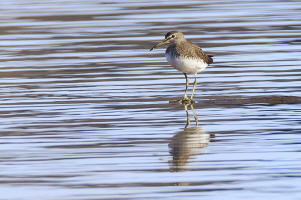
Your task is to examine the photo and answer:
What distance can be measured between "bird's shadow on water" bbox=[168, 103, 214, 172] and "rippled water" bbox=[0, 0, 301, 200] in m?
A: 0.01

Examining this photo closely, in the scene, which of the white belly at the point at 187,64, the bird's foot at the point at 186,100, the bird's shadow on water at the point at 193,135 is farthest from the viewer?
the white belly at the point at 187,64

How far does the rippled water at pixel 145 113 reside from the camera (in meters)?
8.32

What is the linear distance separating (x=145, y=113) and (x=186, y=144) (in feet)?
6.69

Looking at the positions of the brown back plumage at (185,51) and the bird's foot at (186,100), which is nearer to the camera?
the bird's foot at (186,100)

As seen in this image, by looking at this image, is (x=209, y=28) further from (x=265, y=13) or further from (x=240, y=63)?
(x=240, y=63)

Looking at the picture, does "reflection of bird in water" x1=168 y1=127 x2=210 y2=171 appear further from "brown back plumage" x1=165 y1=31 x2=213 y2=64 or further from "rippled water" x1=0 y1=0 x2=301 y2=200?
"brown back plumage" x1=165 y1=31 x2=213 y2=64

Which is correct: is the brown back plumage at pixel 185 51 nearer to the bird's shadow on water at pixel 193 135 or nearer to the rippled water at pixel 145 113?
the rippled water at pixel 145 113

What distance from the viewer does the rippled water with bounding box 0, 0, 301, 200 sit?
8320 mm

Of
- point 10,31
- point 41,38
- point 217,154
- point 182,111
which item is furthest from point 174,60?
point 10,31

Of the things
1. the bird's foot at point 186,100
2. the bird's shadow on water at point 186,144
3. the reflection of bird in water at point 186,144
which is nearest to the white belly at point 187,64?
the bird's foot at point 186,100

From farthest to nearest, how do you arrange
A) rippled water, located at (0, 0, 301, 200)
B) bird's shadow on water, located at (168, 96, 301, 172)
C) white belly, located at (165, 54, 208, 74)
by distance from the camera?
white belly, located at (165, 54, 208, 74)
bird's shadow on water, located at (168, 96, 301, 172)
rippled water, located at (0, 0, 301, 200)

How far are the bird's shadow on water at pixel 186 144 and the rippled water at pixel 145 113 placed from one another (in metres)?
0.01

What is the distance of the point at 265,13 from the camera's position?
25.6m

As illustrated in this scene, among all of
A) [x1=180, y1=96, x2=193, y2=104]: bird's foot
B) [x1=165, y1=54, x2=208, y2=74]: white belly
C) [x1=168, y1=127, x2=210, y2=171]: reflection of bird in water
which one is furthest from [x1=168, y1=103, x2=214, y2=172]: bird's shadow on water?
[x1=165, y1=54, x2=208, y2=74]: white belly
